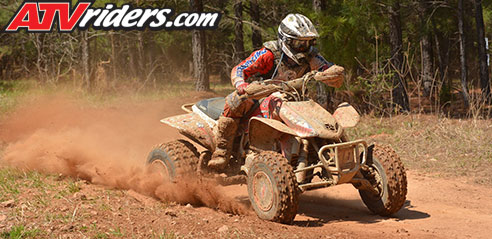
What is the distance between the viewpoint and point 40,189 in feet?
21.2

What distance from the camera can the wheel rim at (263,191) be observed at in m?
5.49

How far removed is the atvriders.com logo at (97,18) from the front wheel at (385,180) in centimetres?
1360

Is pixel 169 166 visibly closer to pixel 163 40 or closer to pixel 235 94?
pixel 235 94

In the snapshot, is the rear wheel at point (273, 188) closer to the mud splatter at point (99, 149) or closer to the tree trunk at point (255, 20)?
the mud splatter at point (99, 149)

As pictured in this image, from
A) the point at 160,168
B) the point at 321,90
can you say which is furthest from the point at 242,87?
the point at 321,90

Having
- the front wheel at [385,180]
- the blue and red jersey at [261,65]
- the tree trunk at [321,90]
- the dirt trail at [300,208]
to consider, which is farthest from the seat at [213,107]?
the tree trunk at [321,90]

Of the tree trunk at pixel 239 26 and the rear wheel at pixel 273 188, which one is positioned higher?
the tree trunk at pixel 239 26

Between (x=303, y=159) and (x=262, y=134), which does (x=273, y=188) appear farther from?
(x=262, y=134)

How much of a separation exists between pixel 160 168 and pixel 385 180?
277cm

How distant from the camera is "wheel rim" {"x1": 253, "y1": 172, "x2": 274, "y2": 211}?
18.0 ft

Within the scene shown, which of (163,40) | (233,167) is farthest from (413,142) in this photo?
(163,40)

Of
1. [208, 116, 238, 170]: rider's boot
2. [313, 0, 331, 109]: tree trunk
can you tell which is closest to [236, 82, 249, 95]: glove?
[208, 116, 238, 170]: rider's boot

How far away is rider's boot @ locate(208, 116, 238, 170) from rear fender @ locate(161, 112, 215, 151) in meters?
0.17

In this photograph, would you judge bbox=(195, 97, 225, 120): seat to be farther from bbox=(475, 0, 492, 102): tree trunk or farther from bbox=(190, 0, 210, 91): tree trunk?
bbox=(475, 0, 492, 102): tree trunk
